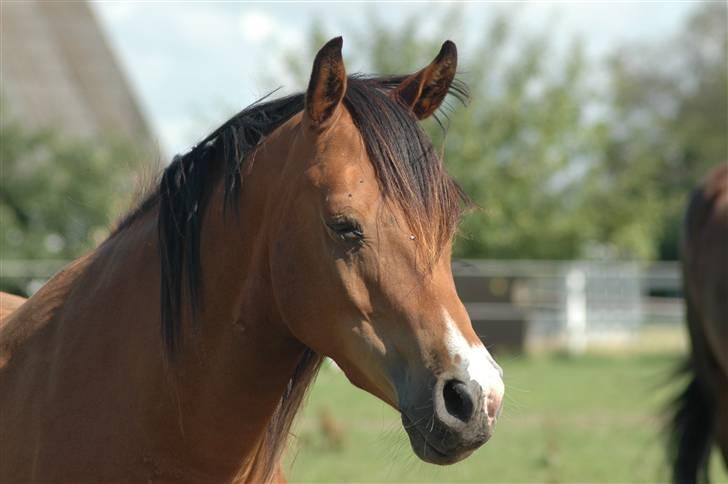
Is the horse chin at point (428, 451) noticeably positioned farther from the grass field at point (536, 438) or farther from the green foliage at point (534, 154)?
the green foliage at point (534, 154)

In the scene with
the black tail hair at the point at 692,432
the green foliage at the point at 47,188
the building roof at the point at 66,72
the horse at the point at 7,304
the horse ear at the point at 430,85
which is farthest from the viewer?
the building roof at the point at 66,72

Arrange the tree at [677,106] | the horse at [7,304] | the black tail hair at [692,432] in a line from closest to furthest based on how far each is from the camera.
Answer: the horse at [7,304] < the black tail hair at [692,432] < the tree at [677,106]

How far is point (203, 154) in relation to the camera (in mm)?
2943

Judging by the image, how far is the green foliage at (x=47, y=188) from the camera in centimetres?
1727

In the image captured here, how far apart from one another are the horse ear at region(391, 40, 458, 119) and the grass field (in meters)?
0.86

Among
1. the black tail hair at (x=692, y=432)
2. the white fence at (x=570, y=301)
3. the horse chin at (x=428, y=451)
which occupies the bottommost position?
the white fence at (x=570, y=301)

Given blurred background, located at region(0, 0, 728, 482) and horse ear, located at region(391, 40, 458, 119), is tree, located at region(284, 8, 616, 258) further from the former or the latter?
horse ear, located at region(391, 40, 458, 119)

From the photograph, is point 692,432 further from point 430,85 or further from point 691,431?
point 430,85

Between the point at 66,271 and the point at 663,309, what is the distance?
79.4 feet

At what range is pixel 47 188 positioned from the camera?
726 inches

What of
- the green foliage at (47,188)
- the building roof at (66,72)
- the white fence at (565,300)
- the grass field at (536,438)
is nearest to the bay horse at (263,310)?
the grass field at (536,438)

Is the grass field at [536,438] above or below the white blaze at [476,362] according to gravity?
below

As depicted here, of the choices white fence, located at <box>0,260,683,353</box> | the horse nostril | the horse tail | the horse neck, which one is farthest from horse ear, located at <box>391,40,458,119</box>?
white fence, located at <box>0,260,683,353</box>

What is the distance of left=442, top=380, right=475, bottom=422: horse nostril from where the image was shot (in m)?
2.34
